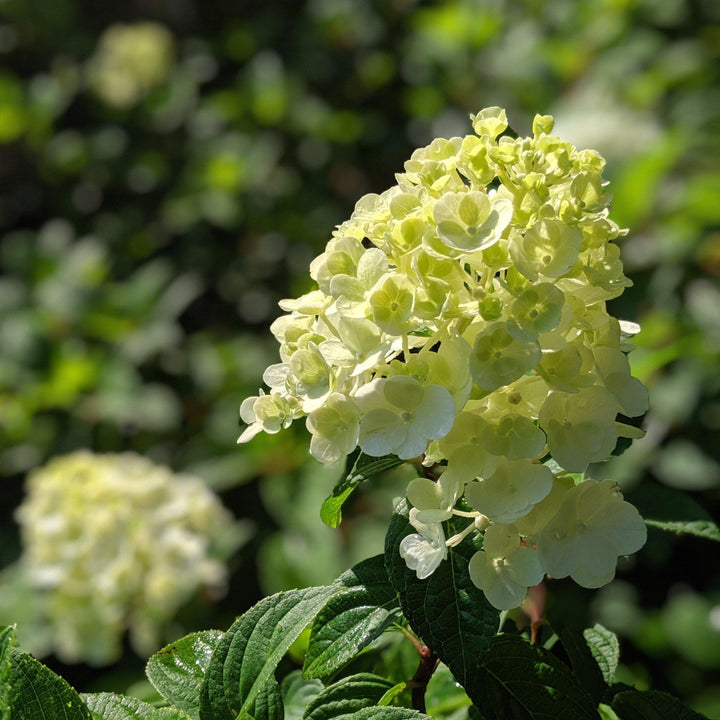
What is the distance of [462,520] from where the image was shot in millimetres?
584

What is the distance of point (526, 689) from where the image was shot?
22.8 inches

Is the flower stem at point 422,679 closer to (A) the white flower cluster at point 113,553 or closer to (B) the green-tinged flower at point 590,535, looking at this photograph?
(B) the green-tinged flower at point 590,535

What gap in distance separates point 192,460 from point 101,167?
1557 mm

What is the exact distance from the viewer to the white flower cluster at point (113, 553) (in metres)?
1.54

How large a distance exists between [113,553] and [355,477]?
3.64ft

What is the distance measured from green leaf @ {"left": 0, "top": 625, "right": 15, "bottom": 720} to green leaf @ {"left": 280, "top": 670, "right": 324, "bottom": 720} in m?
0.30

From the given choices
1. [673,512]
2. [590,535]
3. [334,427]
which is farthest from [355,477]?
[673,512]

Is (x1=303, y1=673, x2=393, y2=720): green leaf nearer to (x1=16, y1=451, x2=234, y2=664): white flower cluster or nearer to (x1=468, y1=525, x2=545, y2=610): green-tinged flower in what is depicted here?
(x1=468, y1=525, x2=545, y2=610): green-tinged flower

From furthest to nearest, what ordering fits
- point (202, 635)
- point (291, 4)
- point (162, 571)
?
1. point (291, 4)
2. point (162, 571)
3. point (202, 635)

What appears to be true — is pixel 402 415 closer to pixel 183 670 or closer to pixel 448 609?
pixel 448 609

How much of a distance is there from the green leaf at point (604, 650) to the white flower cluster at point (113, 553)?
99 cm

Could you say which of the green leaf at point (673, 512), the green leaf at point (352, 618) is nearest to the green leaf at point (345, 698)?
the green leaf at point (352, 618)

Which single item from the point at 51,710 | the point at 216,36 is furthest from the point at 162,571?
the point at 216,36

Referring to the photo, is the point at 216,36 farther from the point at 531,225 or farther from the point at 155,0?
the point at 531,225
